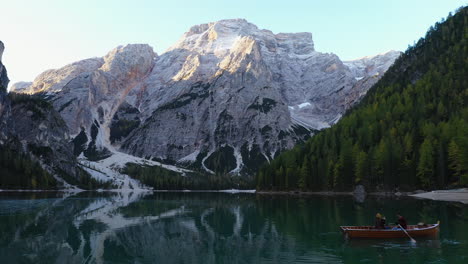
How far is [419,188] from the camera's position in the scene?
122625 mm

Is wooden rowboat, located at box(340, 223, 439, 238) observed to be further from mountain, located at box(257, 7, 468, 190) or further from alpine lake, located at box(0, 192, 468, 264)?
mountain, located at box(257, 7, 468, 190)

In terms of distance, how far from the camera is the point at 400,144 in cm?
13338

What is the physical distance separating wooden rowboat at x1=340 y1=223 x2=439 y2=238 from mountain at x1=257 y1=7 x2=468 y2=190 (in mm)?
67139

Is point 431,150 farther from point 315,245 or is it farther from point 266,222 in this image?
point 315,245

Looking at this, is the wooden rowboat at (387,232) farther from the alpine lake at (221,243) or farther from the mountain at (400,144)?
the mountain at (400,144)

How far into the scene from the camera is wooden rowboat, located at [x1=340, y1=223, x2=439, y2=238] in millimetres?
42969

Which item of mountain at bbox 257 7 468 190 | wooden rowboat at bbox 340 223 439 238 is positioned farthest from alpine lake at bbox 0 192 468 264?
mountain at bbox 257 7 468 190

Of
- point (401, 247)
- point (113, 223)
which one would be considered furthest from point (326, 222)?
point (113, 223)

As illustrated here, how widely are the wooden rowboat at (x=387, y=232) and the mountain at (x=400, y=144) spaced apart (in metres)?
67.1

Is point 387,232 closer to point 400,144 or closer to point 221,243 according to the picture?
point 221,243

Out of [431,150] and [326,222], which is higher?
[431,150]

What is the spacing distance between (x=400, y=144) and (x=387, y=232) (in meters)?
97.6

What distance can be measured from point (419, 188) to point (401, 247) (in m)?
92.3

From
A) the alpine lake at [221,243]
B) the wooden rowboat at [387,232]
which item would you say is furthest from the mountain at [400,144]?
the wooden rowboat at [387,232]
